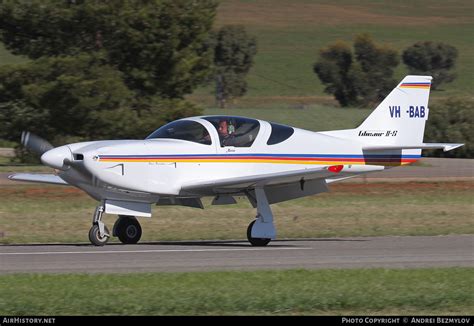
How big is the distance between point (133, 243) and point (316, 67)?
83021 mm

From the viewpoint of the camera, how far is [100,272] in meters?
11.9

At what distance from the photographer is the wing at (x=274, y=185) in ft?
50.2

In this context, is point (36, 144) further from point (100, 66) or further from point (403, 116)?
point (100, 66)

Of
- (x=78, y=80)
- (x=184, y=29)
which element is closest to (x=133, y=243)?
(x=78, y=80)

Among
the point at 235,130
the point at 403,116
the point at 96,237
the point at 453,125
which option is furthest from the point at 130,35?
the point at 96,237

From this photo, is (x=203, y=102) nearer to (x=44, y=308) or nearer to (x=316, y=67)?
(x=316, y=67)

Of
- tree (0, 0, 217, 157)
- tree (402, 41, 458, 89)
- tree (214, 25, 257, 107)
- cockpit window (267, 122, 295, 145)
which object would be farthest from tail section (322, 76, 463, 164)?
tree (402, 41, 458, 89)

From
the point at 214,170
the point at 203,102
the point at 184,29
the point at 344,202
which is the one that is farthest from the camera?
the point at 203,102

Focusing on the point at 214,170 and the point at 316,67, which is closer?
the point at 214,170

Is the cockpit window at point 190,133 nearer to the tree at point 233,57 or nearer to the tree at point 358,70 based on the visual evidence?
the tree at point 358,70

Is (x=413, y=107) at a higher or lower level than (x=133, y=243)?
higher

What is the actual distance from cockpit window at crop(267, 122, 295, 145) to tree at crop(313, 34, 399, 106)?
6807 cm

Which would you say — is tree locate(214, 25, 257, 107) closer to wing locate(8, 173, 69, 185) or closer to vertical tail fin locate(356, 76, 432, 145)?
vertical tail fin locate(356, 76, 432, 145)

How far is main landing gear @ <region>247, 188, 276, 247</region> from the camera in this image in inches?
618
